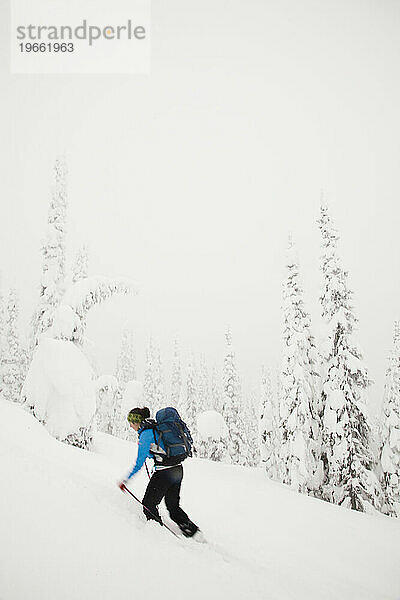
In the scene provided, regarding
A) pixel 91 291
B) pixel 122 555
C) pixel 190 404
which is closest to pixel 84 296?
pixel 91 291

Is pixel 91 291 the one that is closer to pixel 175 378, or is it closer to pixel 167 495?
pixel 167 495

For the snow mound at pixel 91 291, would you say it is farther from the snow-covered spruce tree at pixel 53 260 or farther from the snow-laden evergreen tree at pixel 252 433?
the snow-laden evergreen tree at pixel 252 433

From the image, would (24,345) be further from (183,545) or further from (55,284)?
(183,545)

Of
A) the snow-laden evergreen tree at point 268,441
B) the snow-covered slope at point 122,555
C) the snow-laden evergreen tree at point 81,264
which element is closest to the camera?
the snow-covered slope at point 122,555

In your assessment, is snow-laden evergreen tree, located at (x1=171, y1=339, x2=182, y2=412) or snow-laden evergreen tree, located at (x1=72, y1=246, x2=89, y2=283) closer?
snow-laden evergreen tree, located at (x1=72, y1=246, x2=89, y2=283)

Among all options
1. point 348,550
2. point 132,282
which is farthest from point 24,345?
point 348,550

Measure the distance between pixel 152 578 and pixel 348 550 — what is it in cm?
895

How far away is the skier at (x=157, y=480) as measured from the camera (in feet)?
19.7

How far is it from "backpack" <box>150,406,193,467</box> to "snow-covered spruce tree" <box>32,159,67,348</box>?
65.9ft

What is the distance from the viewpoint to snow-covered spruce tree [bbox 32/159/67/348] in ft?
82.4

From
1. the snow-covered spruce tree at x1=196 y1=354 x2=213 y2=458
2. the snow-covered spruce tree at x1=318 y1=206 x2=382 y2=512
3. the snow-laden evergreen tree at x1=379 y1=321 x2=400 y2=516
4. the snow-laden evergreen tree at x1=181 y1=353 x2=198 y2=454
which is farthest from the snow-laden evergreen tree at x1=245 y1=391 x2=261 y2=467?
the snow-covered spruce tree at x1=318 y1=206 x2=382 y2=512

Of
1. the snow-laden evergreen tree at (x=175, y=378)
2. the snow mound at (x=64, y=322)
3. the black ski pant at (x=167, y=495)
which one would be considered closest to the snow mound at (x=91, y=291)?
the snow mound at (x=64, y=322)

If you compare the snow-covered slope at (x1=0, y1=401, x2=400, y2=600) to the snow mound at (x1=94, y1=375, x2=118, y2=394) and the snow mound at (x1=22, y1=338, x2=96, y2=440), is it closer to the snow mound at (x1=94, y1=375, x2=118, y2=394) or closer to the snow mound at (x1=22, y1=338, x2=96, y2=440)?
the snow mound at (x1=22, y1=338, x2=96, y2=440)

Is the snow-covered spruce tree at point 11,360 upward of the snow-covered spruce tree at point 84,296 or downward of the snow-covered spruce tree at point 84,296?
downward
